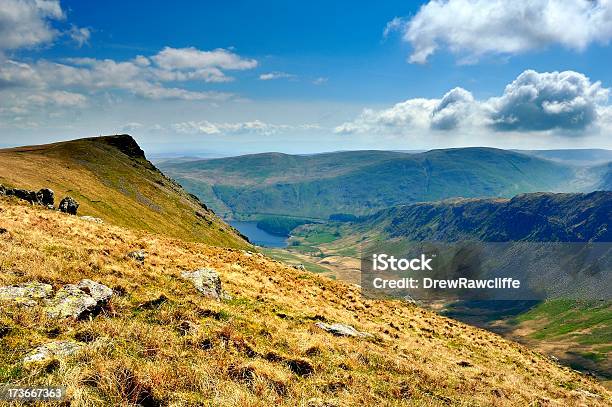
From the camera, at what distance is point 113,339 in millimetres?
12258

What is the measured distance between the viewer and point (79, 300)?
1455 centimetres

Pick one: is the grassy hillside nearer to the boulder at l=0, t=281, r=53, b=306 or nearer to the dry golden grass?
the dry golden grass

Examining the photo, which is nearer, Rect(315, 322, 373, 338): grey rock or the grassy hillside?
Rect(315, 322, 373, 338): grey rock

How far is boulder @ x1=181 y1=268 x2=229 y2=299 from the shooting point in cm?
2164

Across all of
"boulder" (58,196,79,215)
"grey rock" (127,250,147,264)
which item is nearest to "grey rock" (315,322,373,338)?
"grey rock" (127,250,147,264)

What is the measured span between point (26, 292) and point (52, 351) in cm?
479

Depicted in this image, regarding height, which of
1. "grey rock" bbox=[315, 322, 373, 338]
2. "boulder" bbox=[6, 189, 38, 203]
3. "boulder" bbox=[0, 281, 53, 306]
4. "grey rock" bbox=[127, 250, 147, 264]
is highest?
"boulder" bbox=[6, 189, 38, 203]

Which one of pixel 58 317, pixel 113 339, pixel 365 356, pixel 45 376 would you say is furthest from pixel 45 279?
pixel 365 356

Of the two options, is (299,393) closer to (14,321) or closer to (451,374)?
(14,321)

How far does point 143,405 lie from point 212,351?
3.97 metres

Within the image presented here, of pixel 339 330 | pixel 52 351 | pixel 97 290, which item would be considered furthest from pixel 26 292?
pixel 339 330

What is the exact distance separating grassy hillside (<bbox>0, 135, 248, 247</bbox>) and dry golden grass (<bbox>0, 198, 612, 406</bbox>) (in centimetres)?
7462

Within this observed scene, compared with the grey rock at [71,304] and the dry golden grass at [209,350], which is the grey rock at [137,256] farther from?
the grey rock at [71,304]

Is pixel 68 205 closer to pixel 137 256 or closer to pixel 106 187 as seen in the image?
pixel 137 256
